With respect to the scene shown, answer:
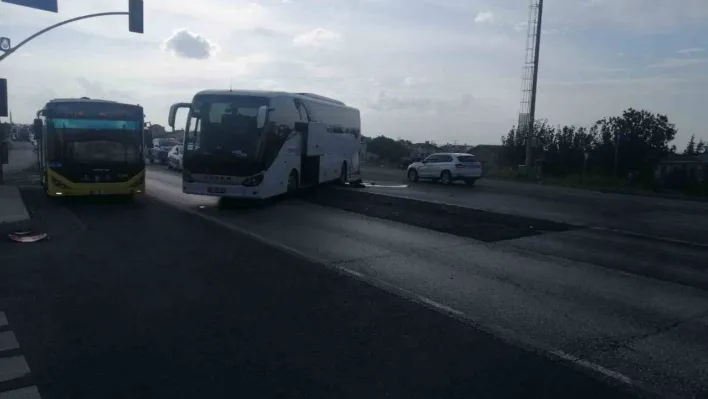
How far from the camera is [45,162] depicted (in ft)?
55.2

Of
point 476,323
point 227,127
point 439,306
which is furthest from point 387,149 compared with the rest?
point 476,323

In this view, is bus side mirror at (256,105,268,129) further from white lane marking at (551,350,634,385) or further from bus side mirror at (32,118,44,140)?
white lane marking at (551,350,634,385)

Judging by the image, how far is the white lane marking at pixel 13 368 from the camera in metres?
5.02

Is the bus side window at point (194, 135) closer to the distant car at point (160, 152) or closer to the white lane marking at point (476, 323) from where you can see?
the white lane marking at point (476, 323)

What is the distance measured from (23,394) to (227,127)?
13001mm

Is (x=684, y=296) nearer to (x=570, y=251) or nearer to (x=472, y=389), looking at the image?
(x=570, y=251)

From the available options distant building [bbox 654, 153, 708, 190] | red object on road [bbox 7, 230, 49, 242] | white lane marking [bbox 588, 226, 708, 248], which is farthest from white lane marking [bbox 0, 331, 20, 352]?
distant building [bbox 654, 153, 708, 190]

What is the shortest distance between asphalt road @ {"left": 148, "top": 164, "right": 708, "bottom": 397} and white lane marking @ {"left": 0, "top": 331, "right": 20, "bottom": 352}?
14.8ft

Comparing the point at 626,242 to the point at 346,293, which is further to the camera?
the point at 626,242

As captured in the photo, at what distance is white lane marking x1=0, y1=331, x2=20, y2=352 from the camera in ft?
18.7

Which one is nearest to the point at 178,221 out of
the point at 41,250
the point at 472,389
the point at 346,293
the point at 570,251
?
the point at 41,250

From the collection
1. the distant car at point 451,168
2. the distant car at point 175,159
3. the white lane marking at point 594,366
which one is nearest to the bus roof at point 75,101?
the white lane marking at point 594,366

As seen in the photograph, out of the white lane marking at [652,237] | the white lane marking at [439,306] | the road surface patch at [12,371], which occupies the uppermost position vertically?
the white lane marking at [652,237]

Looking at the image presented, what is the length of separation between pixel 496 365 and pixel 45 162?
50.3ft
